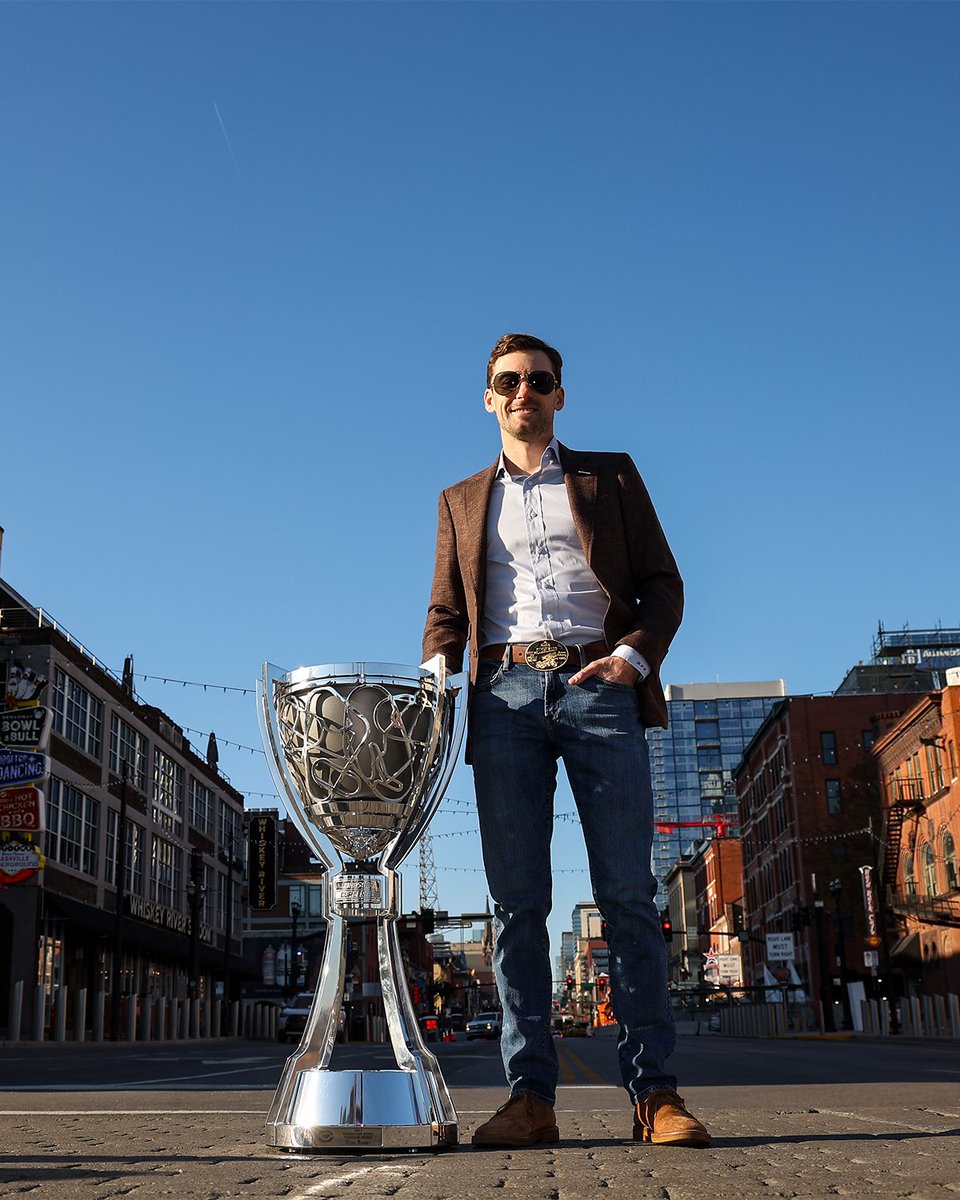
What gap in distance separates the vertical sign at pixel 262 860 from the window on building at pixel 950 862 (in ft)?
102

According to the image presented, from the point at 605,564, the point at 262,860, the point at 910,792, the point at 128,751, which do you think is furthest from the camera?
the point at 262,860

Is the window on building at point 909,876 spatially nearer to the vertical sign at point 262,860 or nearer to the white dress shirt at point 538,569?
the vertical sign at point 262,860

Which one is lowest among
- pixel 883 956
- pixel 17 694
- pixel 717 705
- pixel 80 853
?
pixel 883 956

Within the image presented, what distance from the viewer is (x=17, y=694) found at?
3484 centimetres

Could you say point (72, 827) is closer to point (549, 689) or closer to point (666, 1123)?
point (549, 689)

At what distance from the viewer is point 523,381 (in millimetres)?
3914

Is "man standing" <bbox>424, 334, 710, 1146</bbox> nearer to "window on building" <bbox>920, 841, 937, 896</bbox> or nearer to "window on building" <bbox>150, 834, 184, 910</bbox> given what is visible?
"window on building" <bbox>150, 834, 184, 910</bbox>

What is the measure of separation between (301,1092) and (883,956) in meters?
50.6

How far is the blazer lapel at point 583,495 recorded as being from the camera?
3.77 m

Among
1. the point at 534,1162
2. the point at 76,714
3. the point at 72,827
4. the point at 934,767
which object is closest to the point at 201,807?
the point at 76,714

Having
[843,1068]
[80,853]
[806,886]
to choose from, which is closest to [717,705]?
[806,886]

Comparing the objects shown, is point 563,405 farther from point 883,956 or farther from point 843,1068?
point 883,956

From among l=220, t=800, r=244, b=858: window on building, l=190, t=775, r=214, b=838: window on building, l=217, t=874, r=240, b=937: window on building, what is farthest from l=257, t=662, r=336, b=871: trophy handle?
l=220, t=800, r=244, b=858: window on building

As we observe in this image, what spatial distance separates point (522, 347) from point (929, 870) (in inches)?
1839
